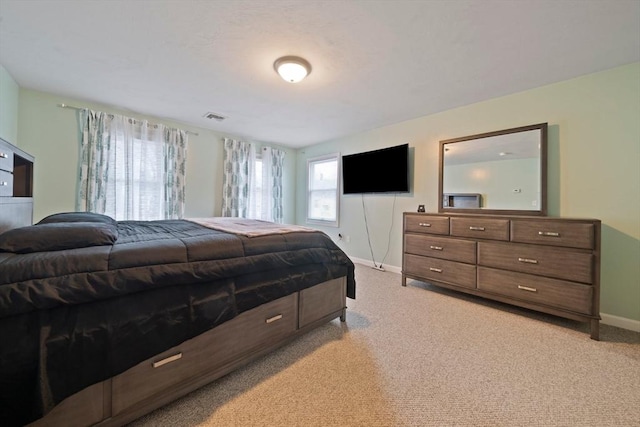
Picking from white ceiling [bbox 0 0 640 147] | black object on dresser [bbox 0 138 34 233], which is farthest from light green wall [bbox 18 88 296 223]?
black object on dresser [bbox 0 138 34 233]

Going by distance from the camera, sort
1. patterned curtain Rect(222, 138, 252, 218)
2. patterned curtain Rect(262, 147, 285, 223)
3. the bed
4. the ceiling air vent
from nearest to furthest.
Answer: the bed → the ceiling air vent → patterned curtain Rect(222, 138, 252, 218) → patterned curtain Rect(262, 147, 285, 223)

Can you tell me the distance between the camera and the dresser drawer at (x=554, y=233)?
1.98m

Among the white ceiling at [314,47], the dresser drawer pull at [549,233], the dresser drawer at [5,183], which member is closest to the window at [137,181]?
the white ceiling at [314,47]

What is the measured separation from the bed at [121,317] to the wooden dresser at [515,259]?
6.63 ft

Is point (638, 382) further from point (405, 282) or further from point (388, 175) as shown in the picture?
point (388, 175)

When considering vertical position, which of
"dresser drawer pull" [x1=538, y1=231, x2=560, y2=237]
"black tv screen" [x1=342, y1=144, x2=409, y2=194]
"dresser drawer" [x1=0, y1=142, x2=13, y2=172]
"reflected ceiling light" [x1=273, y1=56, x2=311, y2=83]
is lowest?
"dresser drawer pull" [x1=538, y1=231, x2=560, y2=237]

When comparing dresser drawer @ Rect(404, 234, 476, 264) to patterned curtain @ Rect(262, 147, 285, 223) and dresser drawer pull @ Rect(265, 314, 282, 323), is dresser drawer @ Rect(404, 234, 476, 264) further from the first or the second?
patterned curtain @ Rect(262, 147, 285, 223)

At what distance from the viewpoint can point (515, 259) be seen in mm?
2330

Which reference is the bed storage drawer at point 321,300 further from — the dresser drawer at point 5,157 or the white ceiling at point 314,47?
the dresser drawer at point 5,157

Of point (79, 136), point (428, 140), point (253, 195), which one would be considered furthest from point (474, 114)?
point (79, 136)

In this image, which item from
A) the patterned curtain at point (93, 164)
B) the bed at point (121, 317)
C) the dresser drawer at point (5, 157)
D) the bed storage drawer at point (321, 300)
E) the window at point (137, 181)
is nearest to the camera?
the bed at point (121, 317)

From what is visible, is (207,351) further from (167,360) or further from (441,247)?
(441,247)

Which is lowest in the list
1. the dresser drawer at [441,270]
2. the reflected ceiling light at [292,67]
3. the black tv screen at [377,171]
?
the dresser drawer at [441,270]

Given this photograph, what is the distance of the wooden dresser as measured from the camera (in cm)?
198
